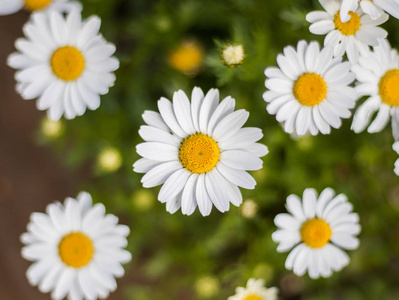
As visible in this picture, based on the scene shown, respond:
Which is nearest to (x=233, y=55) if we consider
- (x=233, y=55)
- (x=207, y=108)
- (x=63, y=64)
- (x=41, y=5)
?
(x=233, y=55)

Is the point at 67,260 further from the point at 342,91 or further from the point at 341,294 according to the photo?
the point at 341,294

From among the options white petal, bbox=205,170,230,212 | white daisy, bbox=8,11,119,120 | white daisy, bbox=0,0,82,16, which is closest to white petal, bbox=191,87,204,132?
white petal, bbox=205,170,230,212

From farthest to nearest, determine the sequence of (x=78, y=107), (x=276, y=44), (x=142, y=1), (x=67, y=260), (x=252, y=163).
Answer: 1. (x=142, y=1)
2. (x=276, y=44)
3. (x=67, y=260)
4. (x=78, y=107)
5. (x=252, y=163)

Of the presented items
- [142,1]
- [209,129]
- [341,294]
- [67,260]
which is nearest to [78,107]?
[209,129]

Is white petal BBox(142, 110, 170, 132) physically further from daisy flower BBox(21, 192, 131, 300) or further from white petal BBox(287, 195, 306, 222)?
white petal BBox(287, 195, 306, 222)

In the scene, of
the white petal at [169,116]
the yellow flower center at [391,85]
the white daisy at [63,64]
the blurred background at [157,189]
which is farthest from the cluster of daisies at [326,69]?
the white daisy at [63,64]

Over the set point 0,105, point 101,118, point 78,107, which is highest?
point 0,105
